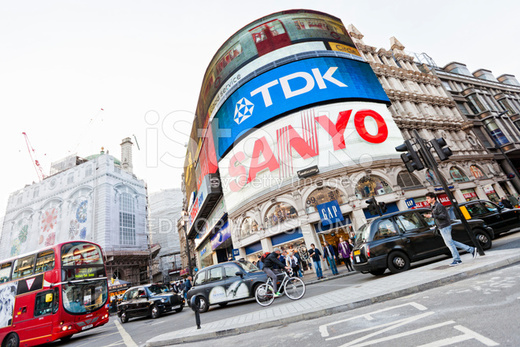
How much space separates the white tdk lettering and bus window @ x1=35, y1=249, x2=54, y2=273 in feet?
57.3

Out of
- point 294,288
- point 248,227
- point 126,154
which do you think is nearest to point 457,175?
point 248,227

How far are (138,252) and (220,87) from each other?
4009 centimetres

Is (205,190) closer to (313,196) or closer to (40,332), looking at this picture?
(313,196)

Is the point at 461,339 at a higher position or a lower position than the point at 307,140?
lower

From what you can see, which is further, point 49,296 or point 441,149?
Result: point 49,296

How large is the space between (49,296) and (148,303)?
4262 millimetres

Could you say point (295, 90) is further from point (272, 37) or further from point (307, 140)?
point (272, 37)

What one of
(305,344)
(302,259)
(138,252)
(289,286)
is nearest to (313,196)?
(302,259)

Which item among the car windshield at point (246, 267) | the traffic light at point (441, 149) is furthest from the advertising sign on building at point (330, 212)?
the traffic light at point (441, 149)

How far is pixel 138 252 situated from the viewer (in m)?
51.3

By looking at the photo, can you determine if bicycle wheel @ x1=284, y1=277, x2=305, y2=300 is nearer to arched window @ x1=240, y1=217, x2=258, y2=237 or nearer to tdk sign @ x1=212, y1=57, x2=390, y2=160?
arched window @ x1=240, y1=217, x2=258, y2=237

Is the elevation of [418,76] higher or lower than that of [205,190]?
higher

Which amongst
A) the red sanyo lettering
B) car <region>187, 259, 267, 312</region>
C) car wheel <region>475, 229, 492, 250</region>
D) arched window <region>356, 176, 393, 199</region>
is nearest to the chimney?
the red sanyo lettering

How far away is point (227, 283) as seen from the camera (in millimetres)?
10141
